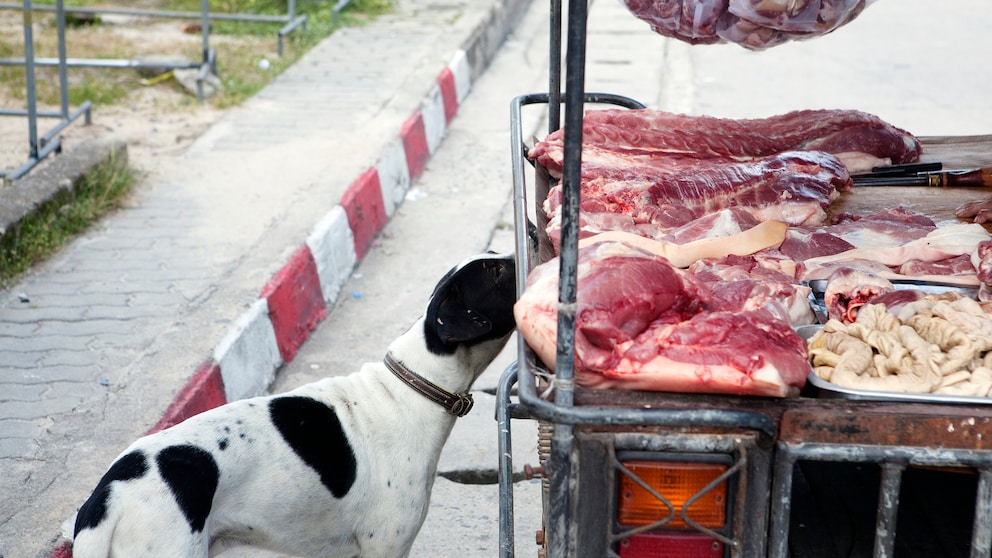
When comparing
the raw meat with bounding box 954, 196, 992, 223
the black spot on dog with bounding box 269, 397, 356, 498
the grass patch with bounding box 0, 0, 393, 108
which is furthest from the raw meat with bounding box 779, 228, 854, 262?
the grass patch with bounding box 0, 0, 393, 108

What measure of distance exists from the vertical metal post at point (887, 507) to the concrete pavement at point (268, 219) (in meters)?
1.94

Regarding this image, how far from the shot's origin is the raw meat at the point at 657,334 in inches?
76.6

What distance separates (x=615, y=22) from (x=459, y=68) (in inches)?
162

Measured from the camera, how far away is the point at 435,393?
310cm

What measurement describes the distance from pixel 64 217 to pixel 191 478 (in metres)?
3.34

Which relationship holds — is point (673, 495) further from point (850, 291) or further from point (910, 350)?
point (850, 291)

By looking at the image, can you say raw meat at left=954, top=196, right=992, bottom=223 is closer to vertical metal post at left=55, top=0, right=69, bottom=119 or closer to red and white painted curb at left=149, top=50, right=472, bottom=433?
red and white painted curb at left=149, top=50, right=472, bottom=433

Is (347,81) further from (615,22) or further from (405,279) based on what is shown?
(615,22)

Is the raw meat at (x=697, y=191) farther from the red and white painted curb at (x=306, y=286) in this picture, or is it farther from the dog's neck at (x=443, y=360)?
the red and white painted curb at (x=306, y=286)

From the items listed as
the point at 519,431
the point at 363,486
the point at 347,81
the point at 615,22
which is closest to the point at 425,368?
the point at 363,486

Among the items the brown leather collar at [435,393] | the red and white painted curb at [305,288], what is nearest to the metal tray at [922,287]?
the brown leather collar at [435,393]

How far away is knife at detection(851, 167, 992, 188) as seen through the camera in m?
3.53

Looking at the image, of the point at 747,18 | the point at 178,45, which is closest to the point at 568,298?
the point at 747,18

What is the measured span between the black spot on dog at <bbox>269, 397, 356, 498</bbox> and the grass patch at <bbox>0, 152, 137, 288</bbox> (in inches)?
98.0
